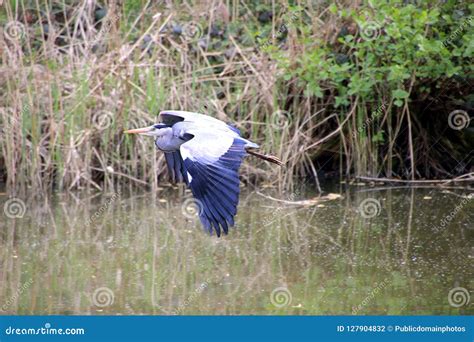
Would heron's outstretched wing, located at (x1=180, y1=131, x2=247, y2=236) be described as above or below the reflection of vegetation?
above

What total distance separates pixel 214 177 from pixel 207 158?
0.19 meters

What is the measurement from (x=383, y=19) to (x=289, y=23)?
100 centimetres

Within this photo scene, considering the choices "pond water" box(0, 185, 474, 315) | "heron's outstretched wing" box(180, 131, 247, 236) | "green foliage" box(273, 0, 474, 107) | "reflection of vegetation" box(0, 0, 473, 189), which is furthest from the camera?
"reflection of vegetation" box(0, 0, 473, 189)

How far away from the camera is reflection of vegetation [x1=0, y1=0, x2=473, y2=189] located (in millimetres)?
8000

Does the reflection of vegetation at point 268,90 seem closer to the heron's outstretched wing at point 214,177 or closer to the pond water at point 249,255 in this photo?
the pond water at point 249,255

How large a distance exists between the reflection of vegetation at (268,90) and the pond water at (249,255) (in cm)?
40

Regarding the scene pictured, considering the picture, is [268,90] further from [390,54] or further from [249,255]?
[249,255]

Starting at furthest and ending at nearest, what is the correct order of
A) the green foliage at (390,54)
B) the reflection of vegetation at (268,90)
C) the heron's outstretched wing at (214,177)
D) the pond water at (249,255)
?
the reflection of vegetation at (268,90)
the green foliage at (390,54)
the pond water at (249,255)
the heron's outstretched wing at (214,177)

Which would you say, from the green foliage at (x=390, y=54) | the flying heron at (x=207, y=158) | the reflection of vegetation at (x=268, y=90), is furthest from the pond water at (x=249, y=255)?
the green foliage at (x=390, y=54)

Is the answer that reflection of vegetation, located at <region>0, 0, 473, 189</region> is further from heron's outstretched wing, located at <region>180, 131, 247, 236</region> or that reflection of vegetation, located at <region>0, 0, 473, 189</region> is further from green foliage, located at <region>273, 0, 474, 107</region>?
heron's outstretched wing, located at <region>180, 131, 247, 236</region>

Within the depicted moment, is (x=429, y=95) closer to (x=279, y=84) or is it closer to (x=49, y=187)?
(x=279, y=84)

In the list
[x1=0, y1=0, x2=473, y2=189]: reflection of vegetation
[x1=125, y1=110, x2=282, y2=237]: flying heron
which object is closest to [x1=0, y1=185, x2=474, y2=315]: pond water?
[x1=0, y1=0, x2=473, y2=189]: reflection of vegetation

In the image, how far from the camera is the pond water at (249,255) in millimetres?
5426

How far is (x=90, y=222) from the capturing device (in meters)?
7.36
